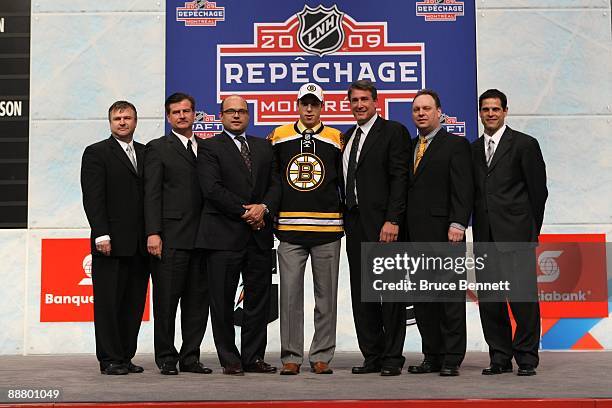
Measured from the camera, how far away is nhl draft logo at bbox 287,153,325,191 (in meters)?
4.57

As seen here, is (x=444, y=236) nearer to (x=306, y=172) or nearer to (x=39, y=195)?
(x=306, y=172)

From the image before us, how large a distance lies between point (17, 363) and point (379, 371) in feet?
7.99

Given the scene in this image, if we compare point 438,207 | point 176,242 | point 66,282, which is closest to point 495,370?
point 438,207

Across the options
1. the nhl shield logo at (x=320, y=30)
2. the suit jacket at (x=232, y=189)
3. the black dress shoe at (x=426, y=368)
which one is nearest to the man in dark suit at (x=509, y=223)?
the black dress shoe at (x=426, y=368)

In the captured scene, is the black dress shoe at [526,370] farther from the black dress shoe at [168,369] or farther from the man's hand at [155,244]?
the man's hand at [155,244]

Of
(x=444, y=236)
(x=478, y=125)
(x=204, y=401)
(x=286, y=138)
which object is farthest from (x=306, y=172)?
(x=478, y=125)

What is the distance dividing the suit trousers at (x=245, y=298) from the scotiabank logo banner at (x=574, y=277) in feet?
8.22

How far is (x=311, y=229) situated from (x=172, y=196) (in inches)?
32.3

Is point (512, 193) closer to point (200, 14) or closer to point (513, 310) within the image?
point (513, 310)

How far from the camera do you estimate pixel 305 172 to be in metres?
4.59

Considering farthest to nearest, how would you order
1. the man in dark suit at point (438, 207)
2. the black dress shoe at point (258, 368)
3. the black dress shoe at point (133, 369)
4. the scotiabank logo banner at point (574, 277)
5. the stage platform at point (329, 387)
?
1. the scotiabank logo banner at point (574, 277)
2. the black dress shoe at point (133, 369)
3. the black dress shoe at point (258, 368)
4. the man in dark suit at point (438, 207)
5. the stage platform at point (329, 387)

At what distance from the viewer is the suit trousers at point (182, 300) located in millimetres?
4664

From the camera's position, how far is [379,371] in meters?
4.58

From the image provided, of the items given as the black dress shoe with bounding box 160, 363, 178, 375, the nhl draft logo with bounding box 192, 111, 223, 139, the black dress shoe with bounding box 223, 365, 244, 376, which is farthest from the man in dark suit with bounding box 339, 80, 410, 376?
the nhl draft logo with bounding box 192, 111, 223, 139
